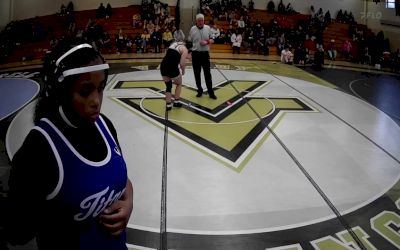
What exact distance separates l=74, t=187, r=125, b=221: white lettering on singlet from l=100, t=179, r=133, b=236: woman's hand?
6 cm

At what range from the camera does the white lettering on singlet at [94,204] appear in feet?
4.15

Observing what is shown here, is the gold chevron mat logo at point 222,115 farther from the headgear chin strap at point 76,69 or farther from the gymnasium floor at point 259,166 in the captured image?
the headgear chin strap at point 76,69

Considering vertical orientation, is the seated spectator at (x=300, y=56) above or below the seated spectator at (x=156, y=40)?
below

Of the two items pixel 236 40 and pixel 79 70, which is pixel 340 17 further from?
pixel 79 70

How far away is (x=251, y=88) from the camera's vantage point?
29.5ft

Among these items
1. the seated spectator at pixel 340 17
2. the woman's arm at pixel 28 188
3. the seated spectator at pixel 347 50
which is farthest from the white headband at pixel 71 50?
the seated spectator at pixel 340 17

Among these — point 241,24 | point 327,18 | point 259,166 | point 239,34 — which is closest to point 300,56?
point 239,34

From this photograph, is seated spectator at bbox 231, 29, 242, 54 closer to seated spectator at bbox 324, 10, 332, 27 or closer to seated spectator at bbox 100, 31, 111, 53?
seated spectator at bbox 100, 31, 111, 53

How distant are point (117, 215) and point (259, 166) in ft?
10.9

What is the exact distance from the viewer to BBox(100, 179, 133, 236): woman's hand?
1412 mm

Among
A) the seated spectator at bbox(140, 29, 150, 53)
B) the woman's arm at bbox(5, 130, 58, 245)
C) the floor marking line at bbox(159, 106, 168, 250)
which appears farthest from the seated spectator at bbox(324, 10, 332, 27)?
the woman's arm at bbox(5, 130, 58, 245)

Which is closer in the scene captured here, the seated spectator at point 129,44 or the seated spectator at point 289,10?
the seated spectator at point 129,44

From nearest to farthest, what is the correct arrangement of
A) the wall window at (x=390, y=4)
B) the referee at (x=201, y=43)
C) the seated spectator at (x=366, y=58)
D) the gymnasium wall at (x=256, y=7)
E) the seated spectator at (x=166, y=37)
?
1. the referee at (x=201, y=43)
2. the seated spectator at (x=366, y=58)
3. the seated spectator at (x=166, y=37)
4. the gymnasium wall at (x=256, y=7)
5. the wall window at (x=390, y=4)

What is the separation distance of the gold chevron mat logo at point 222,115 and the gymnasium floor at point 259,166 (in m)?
0.02
